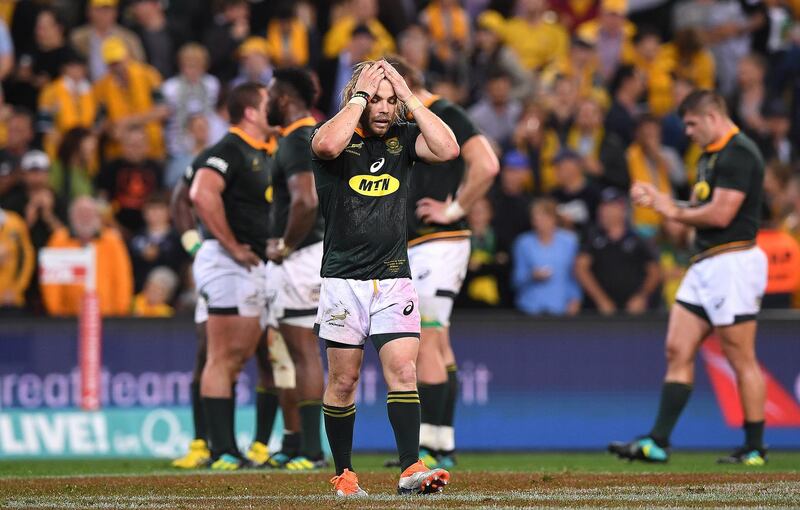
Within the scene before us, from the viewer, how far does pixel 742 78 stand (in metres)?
19.3

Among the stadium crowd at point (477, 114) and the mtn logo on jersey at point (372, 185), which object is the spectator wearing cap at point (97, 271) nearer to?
the stadium crowd at point (477, 114)

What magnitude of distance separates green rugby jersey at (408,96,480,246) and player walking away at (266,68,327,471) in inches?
30.6

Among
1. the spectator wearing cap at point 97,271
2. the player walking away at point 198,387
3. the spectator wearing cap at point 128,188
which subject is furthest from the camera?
the spectator wearing cap at point 128,188

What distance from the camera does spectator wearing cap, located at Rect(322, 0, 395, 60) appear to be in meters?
19.0

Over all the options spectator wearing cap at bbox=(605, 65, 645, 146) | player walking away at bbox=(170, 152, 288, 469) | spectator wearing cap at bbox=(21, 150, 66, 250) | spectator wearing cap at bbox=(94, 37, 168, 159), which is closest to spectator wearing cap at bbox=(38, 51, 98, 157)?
spectator wearing cap at bbox=(94, 37, 168, 159)

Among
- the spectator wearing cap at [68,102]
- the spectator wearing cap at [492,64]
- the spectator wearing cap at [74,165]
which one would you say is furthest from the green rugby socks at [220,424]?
the spectator wearing cap at [492,64]

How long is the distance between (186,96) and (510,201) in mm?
4451

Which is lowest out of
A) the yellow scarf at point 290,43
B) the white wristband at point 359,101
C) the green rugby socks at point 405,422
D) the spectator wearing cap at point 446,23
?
the green rugby socks at point 405,422

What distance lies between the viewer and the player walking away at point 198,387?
439 inches

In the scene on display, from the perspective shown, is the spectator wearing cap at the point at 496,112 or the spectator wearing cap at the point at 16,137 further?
the spectator wearing cap at the point at 496,112

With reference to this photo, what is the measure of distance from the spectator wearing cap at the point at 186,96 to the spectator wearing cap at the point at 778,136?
7121 mm

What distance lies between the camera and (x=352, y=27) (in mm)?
19266

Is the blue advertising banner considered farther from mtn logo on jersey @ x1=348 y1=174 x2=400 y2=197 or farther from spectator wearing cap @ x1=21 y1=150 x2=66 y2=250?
mtn logo on jersey @ x1=348 y1=174 x2=400 y2=197

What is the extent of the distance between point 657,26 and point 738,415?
8862 mm
